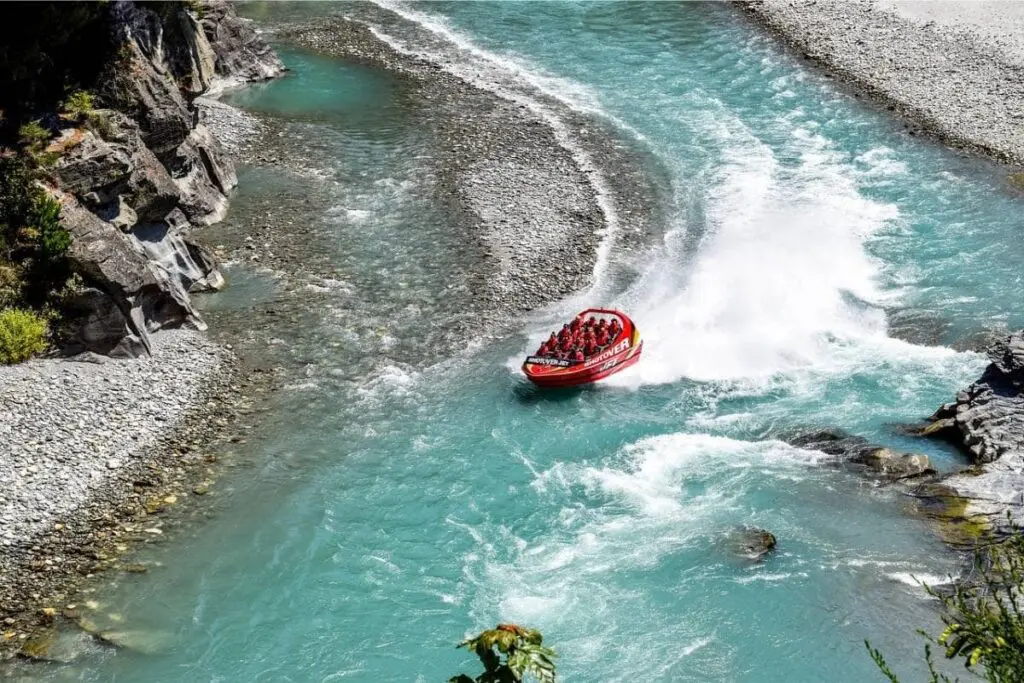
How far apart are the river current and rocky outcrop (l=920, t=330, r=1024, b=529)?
1.01m

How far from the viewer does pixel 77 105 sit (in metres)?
37.7

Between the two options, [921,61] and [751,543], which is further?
[921,61]

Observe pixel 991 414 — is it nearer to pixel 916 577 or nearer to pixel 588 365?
pixel 916 577

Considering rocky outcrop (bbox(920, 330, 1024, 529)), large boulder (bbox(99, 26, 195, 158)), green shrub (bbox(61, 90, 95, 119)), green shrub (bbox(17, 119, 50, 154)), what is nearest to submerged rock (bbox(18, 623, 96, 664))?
green shrub (bbox(17, 119, 50, 154))

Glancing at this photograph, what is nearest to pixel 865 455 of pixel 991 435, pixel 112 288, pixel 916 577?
pixel 991 435

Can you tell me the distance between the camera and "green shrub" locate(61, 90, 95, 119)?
3750cm

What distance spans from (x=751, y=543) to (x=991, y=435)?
8.68 m

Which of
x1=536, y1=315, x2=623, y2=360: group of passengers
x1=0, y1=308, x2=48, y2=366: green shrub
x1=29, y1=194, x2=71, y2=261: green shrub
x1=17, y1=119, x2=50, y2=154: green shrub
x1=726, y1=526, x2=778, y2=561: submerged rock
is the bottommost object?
x1=726, y1=526, x2=778, y2=561: submerged rock

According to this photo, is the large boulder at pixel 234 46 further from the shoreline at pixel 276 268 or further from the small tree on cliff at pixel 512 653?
the small tree on cliff at pixel 512 653

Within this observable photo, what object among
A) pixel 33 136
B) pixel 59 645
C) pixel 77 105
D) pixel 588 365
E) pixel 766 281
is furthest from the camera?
pixel 766 281

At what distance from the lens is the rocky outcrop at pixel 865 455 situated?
3062 centimetres

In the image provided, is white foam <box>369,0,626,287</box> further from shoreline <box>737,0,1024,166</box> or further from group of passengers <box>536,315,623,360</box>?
shoreline <box>737,0,1024,166</box>

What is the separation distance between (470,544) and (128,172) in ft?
62.7

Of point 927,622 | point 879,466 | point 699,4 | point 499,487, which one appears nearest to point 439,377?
point 499,487
